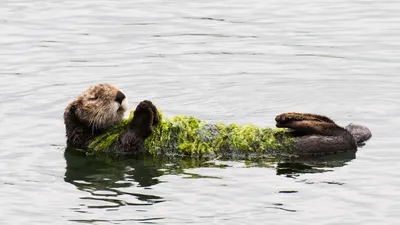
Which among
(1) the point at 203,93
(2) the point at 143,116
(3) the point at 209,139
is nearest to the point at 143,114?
(2) the point at 143,116

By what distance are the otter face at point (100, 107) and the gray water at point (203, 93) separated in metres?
0.40

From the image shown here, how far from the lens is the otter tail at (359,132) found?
9.91 m

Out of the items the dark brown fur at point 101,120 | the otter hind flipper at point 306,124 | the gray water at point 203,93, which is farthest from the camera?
the dark brown fur at point 101,120

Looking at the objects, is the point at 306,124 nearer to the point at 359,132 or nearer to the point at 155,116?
the point at 359,132

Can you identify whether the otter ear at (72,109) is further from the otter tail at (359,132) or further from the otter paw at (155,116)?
the otter tail at (359,132)

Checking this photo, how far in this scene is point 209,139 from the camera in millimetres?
9656

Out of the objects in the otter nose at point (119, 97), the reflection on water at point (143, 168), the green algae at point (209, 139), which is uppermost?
the otter nose at point (119, 97)

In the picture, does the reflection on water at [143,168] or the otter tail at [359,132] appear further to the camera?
the otter tail at [359,132]

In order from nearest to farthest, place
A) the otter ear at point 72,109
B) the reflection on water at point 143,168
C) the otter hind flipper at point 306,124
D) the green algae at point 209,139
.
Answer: the reflection on water at point 143,168 < the otter hind flipper at point 306,124 < the green algae at point 209,139 < the otter ear at point 72,109

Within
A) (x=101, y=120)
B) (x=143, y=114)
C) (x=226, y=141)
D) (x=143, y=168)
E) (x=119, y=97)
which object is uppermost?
(x=119, y=97)

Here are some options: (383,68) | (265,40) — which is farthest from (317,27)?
(383,68)

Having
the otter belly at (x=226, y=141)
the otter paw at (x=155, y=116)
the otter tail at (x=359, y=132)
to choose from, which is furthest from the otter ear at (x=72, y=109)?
the otter tail at (x=359, y=132)

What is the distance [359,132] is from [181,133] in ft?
5.77

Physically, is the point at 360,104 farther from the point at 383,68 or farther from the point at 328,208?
the point at 328,208
